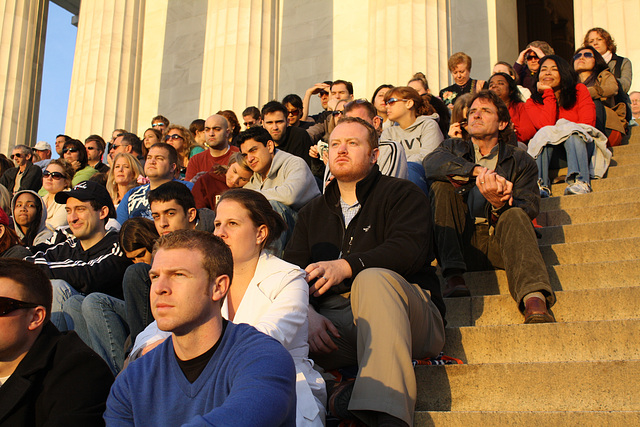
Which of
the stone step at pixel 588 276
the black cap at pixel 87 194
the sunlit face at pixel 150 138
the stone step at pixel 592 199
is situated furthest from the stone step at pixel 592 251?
the sunlit face at pixel 150 138

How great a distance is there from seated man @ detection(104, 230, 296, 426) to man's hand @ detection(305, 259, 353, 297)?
1.02 metres

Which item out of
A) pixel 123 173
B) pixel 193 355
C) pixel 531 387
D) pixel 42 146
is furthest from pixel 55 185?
pixel 531 387

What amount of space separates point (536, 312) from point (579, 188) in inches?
116

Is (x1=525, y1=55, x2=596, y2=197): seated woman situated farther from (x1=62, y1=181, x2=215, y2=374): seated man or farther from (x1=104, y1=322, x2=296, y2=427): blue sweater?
(x1=104, y1=322, x2=296, y2=427): blue sweater

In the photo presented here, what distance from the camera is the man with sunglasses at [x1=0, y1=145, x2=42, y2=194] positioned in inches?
423

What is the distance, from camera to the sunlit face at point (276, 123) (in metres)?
8.37

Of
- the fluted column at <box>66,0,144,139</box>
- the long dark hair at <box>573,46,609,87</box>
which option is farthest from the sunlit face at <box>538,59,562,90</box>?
the fluted column at <box>66,0,144,139</box>

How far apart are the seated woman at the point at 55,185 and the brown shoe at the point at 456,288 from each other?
493 centimetres

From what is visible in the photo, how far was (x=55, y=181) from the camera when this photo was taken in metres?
8.64

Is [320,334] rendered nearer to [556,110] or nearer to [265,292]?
[265,292]

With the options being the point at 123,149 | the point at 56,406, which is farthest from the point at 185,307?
the point at 123,149

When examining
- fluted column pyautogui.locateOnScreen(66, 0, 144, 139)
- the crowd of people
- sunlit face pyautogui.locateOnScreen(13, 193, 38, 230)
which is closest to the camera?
the crowd of people

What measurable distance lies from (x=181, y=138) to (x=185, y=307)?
7.74 metres

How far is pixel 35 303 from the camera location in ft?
10.6
